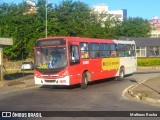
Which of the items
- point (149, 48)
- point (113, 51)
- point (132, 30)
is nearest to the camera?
point (113, 51)

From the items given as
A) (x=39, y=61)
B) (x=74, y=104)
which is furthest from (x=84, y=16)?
(x=74, y=104)

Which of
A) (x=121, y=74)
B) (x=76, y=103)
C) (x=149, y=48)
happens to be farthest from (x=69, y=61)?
(x=149, y=48)

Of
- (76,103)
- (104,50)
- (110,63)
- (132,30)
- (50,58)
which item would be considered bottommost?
(76,103)

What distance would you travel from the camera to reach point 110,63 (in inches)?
1027

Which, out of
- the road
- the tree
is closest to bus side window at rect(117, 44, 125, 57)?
the road

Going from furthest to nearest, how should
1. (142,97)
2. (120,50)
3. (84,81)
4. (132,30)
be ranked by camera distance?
(132,30) < (120,50) < (84,81) < (142,97)

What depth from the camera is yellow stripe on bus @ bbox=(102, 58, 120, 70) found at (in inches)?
988

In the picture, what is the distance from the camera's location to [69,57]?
20484 mm

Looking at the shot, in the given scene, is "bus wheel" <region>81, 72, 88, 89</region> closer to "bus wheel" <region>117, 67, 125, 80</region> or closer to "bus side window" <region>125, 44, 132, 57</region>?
"bus wheel" <region>117, 67, 125, 80</region>

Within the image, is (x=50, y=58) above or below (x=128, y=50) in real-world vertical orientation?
below

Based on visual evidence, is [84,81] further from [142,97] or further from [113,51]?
[142,97]

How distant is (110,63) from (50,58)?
21.0 feet

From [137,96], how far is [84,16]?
7688 cm

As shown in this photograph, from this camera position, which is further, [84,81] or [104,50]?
[104,50]
